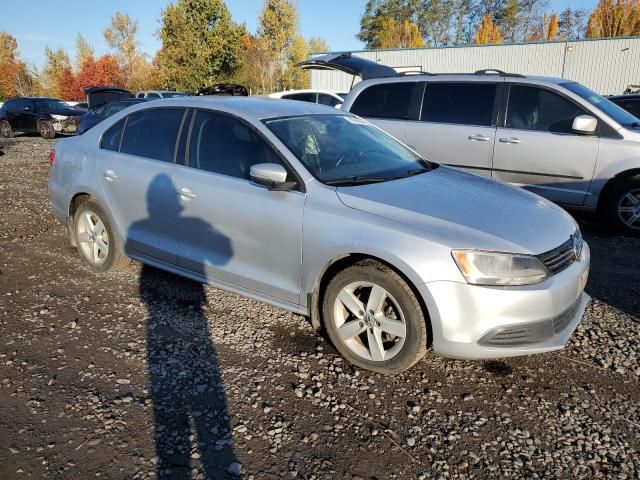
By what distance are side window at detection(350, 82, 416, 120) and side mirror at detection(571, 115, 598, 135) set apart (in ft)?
6.82

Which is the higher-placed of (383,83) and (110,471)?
(383,83)

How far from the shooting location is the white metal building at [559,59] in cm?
2503

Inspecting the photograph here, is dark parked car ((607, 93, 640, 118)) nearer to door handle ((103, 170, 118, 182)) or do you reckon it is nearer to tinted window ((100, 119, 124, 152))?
tinted window ((100, 119, 124, 152))

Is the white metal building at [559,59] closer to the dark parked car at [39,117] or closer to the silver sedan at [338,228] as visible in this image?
the dark parked car at [39,117]

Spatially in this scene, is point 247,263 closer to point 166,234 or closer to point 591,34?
point 166,234

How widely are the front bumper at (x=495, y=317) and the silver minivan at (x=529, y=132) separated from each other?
11.2ft

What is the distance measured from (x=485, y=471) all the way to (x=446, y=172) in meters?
2.26

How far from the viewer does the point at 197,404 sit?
8.95 feet

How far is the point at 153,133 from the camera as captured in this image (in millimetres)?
4125

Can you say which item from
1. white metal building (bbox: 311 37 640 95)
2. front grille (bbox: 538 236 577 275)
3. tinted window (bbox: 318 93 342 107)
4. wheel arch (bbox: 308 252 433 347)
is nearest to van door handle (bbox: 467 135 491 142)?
front grille (bbox: 538 236 577 275)

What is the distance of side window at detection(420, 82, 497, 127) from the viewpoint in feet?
20.5

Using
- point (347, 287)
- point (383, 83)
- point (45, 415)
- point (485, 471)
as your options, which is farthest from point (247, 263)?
point (383, 83)

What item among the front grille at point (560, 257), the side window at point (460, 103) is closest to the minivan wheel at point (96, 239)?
the front grille at point (560, 257)

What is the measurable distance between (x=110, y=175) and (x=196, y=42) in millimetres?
36983
